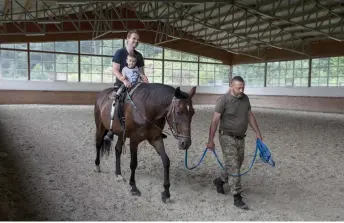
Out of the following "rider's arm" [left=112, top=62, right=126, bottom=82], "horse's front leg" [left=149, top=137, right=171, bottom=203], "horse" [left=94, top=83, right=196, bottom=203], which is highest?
"rider's arm" [left=112, top=62, right=126, bottom=82]

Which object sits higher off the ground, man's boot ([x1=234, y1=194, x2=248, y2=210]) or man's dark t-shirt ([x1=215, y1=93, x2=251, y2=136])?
man's dark t-shirt ([x1=215, y1=93, x2=251, y2=136])

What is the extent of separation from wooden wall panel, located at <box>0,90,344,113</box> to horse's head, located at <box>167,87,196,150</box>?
57.9 ft

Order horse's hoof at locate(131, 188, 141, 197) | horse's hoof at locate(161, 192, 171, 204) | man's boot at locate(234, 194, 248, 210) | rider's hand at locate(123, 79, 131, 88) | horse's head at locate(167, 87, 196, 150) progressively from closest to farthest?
1. horse's head at locate(167, 87, 196, 150)
2. man's boot at locate(234, 194, 248, 210)
3. horse's hoof at locate(161, 192, 171, 204)
4. horse's hoof at locate(131, 188, 141, 197)
5. rider's hand at locate(123, 79, 131, 88)

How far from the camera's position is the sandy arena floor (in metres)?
3.47

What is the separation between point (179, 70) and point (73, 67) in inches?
339

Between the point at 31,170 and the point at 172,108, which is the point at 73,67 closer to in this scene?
the point at 31,170

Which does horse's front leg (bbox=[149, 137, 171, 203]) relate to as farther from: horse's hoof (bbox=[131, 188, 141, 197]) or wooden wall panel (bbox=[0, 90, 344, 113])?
wooden wall panel (bbox=[0, 90, 344, 113])

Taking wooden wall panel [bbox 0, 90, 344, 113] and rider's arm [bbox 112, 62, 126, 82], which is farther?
wooden wall panel [bbox 0, 90, 344, 113]

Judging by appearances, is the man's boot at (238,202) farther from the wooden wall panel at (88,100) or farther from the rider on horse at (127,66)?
the wooden wall panel at (88,100)

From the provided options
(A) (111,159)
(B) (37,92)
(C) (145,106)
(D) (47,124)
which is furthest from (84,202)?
(B) (37,92)

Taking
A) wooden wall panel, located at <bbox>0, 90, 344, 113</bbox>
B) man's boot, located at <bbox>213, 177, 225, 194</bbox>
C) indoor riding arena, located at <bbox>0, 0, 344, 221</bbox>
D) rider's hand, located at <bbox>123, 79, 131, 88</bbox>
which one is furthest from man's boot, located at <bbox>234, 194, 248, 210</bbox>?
wooden wall panel, located at <bbox>0, 90, 344, 113</bbox>

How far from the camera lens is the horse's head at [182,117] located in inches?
134

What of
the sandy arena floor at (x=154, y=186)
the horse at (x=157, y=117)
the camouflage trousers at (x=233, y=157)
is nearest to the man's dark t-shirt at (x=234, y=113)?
the camouflage trousers at (x=233, y=157)

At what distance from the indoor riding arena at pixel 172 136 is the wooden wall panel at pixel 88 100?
7cm
